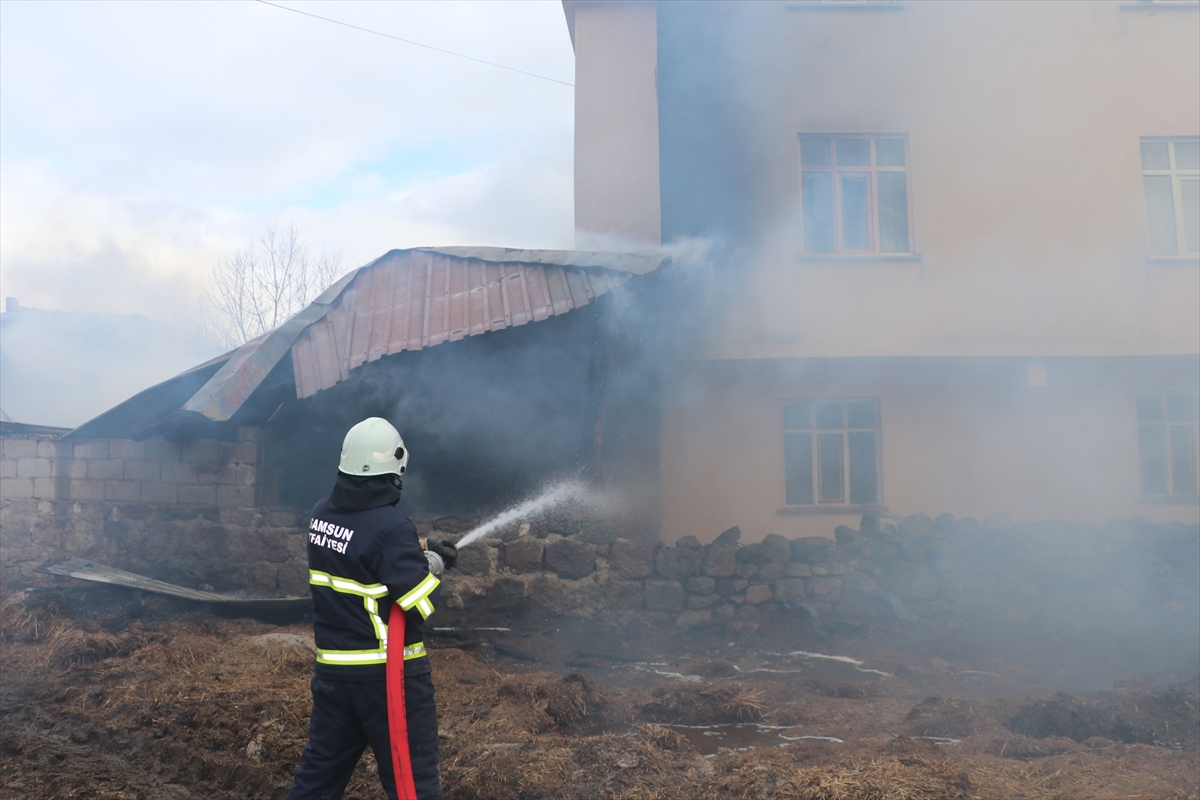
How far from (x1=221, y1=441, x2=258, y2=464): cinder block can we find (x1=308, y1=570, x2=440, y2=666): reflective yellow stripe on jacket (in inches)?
193

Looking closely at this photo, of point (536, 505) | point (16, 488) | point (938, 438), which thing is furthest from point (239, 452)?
point (938, 438)

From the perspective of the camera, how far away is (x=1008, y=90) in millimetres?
9055

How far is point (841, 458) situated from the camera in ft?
30.9

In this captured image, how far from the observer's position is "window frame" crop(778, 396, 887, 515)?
363 inches

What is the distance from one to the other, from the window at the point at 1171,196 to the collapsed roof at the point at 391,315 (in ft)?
22.2

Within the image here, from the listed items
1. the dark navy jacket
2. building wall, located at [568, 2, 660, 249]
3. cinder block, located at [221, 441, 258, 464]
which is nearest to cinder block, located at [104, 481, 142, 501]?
cinder block, located at [221, 441, 258, 464]

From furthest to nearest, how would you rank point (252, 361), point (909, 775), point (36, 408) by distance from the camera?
point (36, 408), point (252, 361), point (909, 775)

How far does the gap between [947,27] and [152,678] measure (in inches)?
410

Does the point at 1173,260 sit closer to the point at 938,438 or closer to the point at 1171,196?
the point at 1171,196

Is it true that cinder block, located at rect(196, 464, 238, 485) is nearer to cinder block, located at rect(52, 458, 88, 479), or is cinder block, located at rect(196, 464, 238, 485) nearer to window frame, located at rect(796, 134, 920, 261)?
cinder block, located at rect(52, 458, 88, 479)

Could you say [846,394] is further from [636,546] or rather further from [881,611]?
[636,546]

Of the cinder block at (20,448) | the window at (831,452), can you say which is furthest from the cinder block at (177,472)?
the window at (831,452)

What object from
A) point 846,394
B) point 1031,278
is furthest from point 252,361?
point 1031,278

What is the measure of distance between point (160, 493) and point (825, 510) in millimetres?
7216
